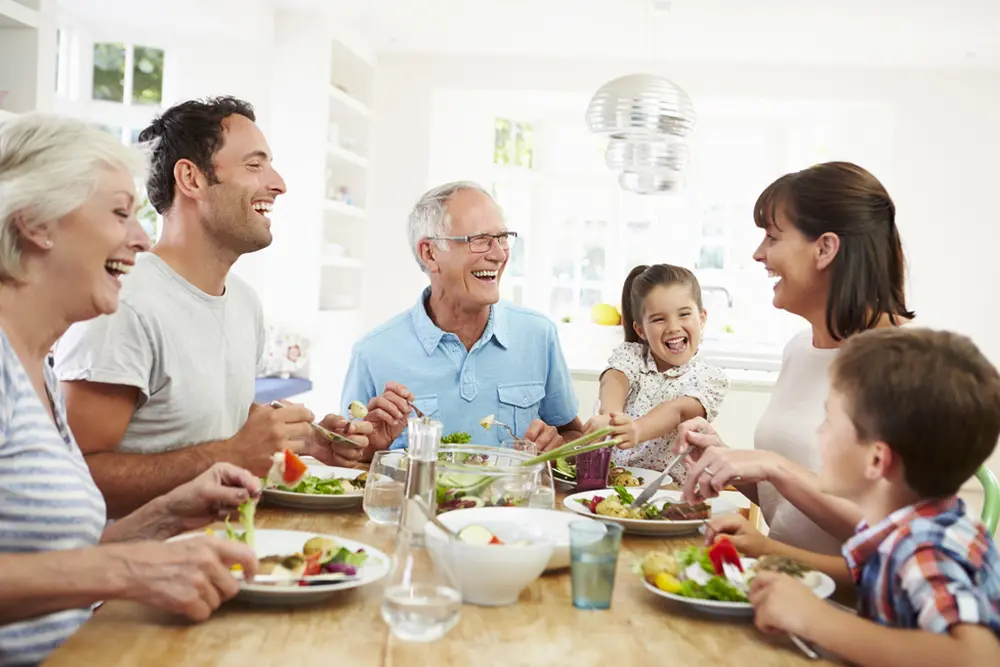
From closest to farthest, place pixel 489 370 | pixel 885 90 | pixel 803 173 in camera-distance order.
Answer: pixel 803 173 → pixel 489 370 → pixel 885 90

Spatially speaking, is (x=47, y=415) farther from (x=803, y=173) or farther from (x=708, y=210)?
(x=708, y=210)

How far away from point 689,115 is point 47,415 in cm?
336

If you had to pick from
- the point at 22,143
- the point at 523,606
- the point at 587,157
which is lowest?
the point at 523,606

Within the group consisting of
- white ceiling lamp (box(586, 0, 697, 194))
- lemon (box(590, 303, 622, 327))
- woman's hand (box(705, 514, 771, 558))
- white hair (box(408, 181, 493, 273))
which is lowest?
woman's hand (box(705, 514, 771, 558))

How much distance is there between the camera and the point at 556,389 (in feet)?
9.46

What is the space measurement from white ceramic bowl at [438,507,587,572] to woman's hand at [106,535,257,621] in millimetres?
358

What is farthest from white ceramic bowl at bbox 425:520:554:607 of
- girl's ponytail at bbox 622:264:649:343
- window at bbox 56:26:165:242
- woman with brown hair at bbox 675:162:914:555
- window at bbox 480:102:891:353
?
window at bbox 480:102:891:353

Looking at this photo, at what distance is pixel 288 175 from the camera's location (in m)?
7.07

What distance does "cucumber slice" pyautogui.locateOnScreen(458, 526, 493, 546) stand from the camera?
4.39ft

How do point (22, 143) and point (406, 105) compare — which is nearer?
point (22, 143)

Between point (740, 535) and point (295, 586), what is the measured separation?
2.33 feet

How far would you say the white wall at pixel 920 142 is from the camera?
8070 millimetres

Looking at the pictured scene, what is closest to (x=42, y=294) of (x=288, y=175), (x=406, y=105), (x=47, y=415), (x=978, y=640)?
(x=47, y=415)

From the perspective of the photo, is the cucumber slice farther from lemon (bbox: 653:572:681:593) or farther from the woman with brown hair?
the woman with brown hair
